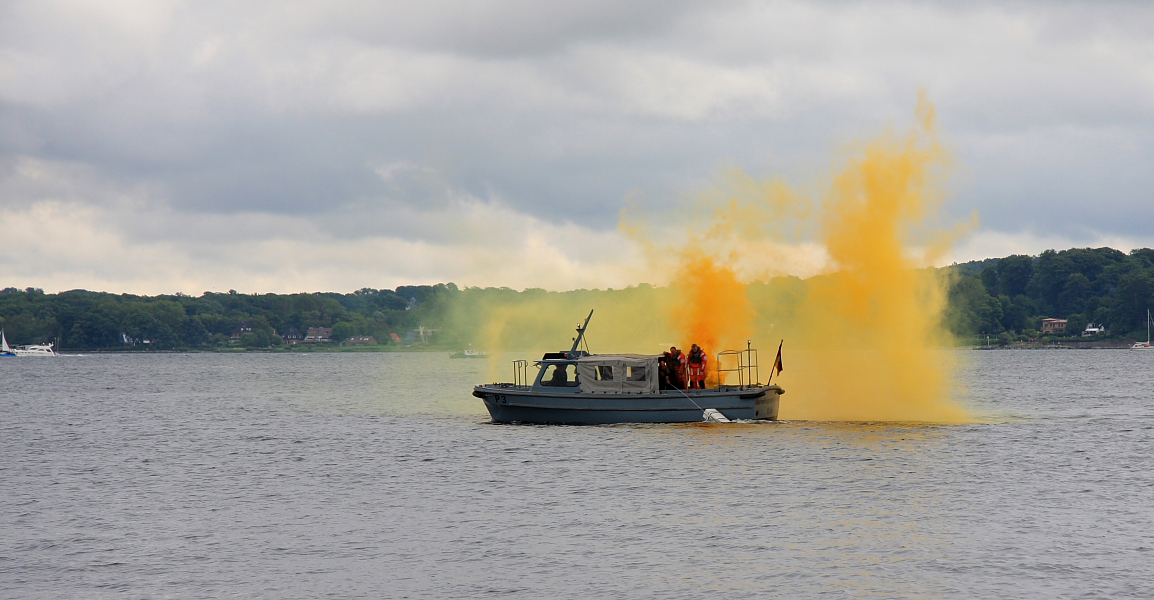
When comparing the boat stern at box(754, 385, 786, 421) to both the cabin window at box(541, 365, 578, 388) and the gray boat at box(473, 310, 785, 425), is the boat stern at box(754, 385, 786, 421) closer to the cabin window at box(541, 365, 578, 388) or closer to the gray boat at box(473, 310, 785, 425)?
the gray boat at box(473, 310, 785, 425)

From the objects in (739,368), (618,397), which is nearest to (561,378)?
(618,397)

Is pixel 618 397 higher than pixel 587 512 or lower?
higher

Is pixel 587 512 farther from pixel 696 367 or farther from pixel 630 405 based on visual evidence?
pixel 696 367

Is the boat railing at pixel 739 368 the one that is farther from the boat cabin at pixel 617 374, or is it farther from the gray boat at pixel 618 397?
the boat cabin at pixel 617 374

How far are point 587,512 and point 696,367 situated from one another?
1937 centimetres

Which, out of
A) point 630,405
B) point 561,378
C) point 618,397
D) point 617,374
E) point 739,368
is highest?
point 739,368

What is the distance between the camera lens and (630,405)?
46.1 metres

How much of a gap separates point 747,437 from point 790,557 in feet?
68.8

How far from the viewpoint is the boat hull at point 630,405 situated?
1778 inches

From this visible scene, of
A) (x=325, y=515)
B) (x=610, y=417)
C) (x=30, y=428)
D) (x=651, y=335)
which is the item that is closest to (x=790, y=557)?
(x=325, y=515)

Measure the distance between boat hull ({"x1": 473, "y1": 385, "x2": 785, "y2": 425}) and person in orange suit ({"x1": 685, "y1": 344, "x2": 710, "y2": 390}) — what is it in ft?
5.03

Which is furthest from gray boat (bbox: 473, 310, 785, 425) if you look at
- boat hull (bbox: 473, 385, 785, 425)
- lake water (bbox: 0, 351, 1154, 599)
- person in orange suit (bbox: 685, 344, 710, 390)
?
person in orange suit (bbox: 685, 344, 710, 390)

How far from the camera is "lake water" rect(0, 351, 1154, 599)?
21234 mm

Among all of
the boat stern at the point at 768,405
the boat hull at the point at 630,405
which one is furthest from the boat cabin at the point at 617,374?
the boat stern at the point at 768,405
